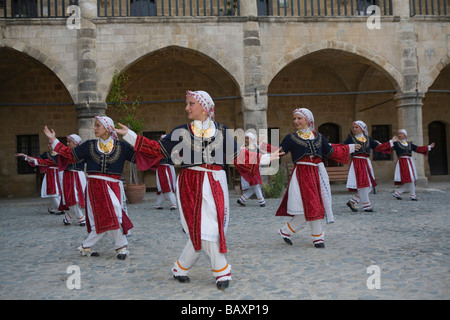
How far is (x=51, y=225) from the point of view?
26.2ft

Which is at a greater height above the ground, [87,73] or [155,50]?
[155,50]

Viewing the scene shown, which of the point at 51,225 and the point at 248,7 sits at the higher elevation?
the point at 248,7

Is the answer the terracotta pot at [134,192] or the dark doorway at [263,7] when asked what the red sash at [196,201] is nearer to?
the terracotta pot at [134,192]

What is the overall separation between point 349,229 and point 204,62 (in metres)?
10.1

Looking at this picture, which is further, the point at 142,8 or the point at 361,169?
the point at 142,8

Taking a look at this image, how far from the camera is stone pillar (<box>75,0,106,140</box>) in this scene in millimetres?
11102

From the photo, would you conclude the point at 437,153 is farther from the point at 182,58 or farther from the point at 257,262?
the point at 257,262

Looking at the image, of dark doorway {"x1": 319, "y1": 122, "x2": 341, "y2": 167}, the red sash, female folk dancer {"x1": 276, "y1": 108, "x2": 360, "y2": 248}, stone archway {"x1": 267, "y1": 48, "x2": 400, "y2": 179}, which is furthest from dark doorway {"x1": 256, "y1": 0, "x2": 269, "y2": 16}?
the red sash

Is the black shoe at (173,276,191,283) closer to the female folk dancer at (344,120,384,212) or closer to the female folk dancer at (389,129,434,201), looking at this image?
the female folk dancer at (344,120,384,212)

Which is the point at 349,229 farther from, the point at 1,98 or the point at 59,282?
the point at 1,98

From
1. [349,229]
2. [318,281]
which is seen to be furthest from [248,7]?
[318,281]

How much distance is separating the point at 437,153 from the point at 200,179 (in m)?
16.4

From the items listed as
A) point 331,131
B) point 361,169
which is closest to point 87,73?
point 361,169

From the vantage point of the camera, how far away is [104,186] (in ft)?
16.6
